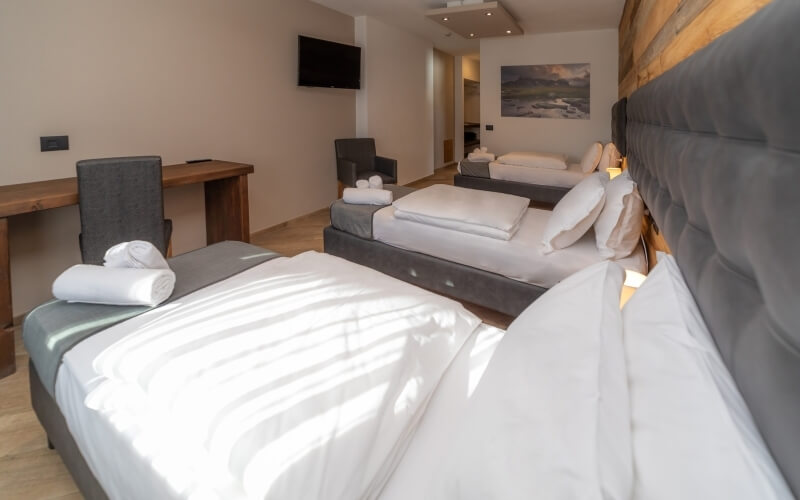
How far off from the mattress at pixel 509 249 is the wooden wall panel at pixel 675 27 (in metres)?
0.95

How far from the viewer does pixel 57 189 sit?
249 centimetres

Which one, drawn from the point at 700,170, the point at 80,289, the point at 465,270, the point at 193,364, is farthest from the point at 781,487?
the point at 465,270

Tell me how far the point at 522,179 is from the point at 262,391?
4.98 meters

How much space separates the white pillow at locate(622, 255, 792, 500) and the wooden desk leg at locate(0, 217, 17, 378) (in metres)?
2.80

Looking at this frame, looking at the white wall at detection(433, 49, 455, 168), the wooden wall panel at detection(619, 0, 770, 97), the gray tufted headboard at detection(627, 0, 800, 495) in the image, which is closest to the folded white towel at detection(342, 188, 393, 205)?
the wooden wall panel at detection(619, 0, 770, 97)

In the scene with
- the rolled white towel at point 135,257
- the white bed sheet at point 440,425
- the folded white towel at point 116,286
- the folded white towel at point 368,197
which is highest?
the folded white towel at point 368,197

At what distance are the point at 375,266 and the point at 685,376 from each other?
2438 millimetres

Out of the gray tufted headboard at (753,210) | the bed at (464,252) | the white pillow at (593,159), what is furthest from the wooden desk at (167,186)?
the white pillow at (593,159)

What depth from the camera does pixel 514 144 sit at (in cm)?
711

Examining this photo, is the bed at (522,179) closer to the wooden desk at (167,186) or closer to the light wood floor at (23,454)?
the light wood floor at (23,454)

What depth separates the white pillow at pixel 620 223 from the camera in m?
2.08

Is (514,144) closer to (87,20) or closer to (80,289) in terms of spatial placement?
(87,20)

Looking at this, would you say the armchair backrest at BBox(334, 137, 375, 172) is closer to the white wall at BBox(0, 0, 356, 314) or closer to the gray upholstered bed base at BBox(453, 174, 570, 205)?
the white wall at BBox(0, 0, 356, 314)

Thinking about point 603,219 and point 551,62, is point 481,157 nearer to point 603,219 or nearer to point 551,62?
point 551,62
